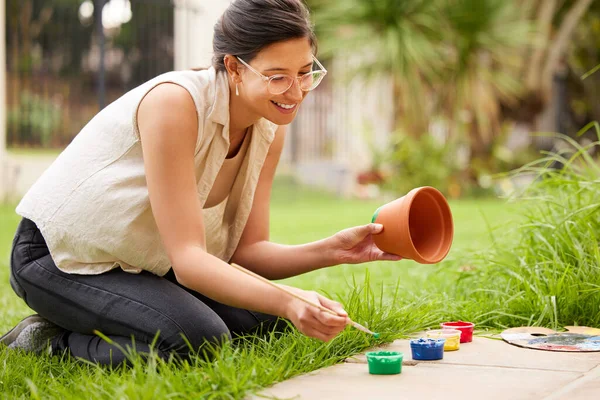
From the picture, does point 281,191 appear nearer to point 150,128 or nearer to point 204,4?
point 204,4

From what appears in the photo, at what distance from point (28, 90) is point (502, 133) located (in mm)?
6280

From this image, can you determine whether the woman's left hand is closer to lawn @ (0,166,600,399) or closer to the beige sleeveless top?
lawn @ (0,166,600,399)

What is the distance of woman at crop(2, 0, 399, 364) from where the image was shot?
2.11 meters

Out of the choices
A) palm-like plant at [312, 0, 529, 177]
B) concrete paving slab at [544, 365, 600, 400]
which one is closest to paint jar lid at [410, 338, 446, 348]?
concrete paving slab at [544, 365, 600, 400]

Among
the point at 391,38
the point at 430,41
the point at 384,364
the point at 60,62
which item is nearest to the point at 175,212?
the point at 384,364

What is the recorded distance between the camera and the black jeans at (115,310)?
7.23 feet

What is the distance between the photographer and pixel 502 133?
11641 millimetres

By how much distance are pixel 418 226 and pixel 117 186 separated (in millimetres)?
880

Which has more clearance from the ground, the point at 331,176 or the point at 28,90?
the point at 28,90

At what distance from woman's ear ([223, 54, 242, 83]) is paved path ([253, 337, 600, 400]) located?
2.65 ft

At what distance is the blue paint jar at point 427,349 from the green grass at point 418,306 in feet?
0.58

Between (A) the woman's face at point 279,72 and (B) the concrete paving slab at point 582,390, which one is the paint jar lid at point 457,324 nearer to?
(B) the concrete paving slab at point 582,390

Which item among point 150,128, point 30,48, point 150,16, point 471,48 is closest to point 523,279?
point 150,128

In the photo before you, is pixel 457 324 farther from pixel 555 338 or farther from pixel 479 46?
pixel 479 46
